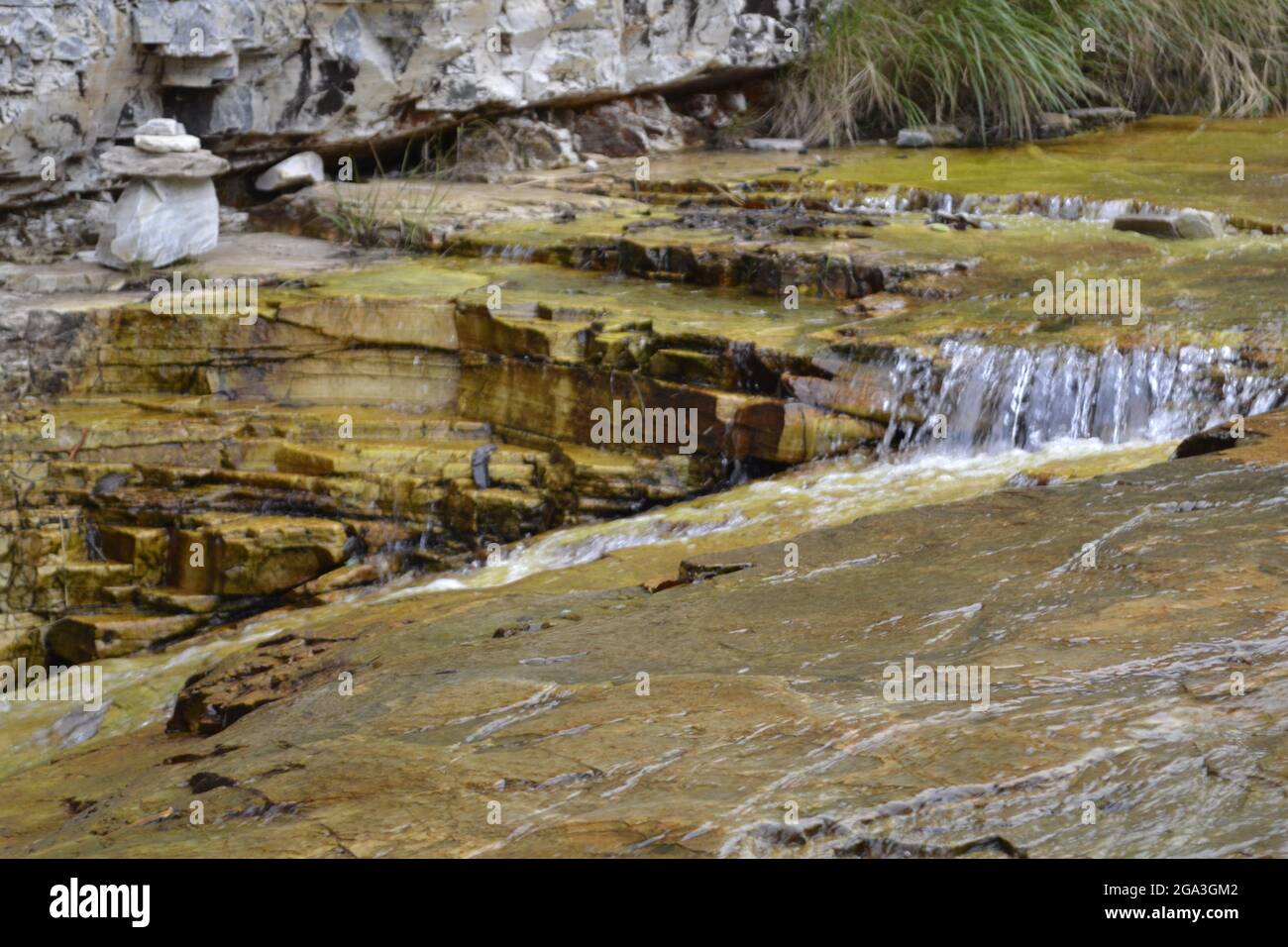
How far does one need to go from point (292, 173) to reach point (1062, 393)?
5417mm

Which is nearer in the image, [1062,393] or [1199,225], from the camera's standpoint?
[1062,393]

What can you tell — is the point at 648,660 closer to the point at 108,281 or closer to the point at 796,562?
the point at 796,562

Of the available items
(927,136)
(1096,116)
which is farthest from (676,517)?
(1096,116)

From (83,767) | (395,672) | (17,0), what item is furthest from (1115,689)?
(17,0)

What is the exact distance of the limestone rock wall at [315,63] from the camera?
305 inches

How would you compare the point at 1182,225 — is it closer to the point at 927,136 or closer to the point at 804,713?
the point at 927,136

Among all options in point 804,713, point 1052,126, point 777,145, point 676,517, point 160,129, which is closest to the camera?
point 804,713

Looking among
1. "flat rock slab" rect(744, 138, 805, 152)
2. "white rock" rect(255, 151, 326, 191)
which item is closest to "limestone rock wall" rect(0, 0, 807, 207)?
"white rock" rect(255, 151, 326, 191)

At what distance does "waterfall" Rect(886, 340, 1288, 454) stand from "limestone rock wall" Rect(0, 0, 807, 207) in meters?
4.76

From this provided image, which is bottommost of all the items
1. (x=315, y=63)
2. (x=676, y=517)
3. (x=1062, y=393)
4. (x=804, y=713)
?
(x=676, y=517)

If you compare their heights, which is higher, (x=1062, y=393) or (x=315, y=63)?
(x=315, y=63)

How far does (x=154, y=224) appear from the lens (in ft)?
24.1

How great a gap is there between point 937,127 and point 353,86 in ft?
13.3

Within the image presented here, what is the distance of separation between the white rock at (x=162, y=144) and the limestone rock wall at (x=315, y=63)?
931mm
